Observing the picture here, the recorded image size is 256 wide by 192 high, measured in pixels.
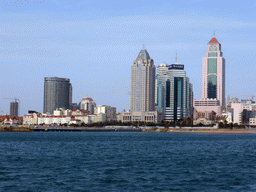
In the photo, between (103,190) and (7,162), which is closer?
(103,190)

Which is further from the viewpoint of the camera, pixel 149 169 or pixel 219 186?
pixel 149 169

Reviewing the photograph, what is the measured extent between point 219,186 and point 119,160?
2073cm

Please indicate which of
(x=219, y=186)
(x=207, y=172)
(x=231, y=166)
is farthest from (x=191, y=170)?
(x=219, y=186)

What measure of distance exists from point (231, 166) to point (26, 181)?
2332 centimetres

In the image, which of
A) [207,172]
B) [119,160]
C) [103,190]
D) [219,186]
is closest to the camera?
[103,190]

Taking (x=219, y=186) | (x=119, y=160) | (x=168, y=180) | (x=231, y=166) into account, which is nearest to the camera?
(x=219, y=186)

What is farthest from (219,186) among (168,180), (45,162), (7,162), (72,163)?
(7,162)

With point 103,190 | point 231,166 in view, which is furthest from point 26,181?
point 231,166

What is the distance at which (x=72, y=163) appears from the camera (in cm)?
4900

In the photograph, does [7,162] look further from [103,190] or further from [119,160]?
[103,190]

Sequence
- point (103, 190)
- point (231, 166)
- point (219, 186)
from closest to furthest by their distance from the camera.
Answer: point (103, 190)
point (219, 186)
point (231, 166)

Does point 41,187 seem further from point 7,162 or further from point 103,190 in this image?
point 7,162

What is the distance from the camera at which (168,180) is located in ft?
121

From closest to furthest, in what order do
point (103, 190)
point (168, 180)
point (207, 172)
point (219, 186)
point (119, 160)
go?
point (103, 190), point (219, 186), point (168, 180), point (207, 172), point (119, 160)
